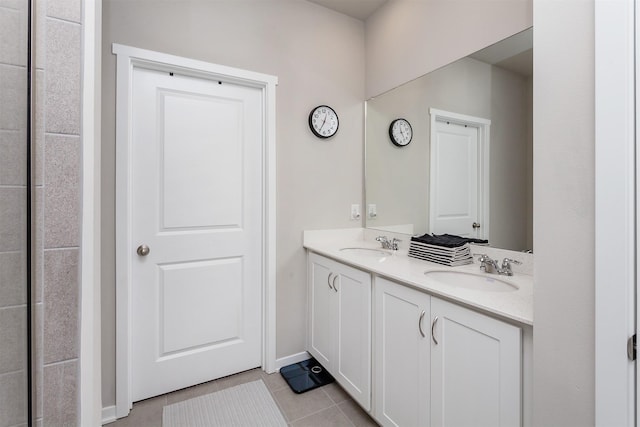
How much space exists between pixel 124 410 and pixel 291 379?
960 millimetres

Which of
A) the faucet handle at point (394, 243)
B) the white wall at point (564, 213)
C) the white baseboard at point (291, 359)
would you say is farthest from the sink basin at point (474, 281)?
the white baseboard at point (291, 359)

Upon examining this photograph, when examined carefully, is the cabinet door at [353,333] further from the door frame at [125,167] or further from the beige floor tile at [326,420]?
the door frame at [125,167]

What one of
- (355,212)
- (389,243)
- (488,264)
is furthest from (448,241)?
(355,212)

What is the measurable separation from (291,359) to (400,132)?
1.86 metres

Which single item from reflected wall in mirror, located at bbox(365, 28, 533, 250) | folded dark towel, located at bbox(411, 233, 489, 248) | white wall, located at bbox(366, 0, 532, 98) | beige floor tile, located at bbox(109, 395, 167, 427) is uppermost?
white wall, located at bbox(366, 0, 532, 98)

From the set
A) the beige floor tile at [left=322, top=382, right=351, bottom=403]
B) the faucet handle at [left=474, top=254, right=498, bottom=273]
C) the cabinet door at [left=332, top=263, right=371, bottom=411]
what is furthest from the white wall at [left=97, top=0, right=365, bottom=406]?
the faucet handle at [left=474, top=254, right=498, bottom=273]

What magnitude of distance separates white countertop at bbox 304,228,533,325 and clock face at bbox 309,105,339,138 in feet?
2.49

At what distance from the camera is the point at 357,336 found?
1.64m

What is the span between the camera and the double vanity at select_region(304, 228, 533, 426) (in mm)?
958

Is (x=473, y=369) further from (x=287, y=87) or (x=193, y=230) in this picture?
(x=287, y=87)

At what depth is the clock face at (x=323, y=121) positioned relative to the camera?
223 cm

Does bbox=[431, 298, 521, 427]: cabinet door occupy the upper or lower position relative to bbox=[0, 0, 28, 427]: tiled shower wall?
lower

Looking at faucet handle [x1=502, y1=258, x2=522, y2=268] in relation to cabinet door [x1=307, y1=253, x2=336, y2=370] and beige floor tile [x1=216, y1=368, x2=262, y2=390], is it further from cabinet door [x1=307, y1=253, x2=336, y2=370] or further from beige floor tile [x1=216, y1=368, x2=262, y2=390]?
beige floor tile [x1=216, y1=368, x2=262, y2=390]

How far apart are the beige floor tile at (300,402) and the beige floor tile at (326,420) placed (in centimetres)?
3
